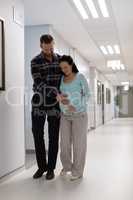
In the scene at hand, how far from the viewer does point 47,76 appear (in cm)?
385

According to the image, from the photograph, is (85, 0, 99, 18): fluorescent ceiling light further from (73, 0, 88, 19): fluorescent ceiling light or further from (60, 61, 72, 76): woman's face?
(60, 61, 72, 76): woman's face

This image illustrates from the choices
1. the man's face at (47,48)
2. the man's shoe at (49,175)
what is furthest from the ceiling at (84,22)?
the man's shoe at (49,175)

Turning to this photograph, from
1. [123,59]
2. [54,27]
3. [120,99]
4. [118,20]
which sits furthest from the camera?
[120,99]

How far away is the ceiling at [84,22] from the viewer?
203 inches

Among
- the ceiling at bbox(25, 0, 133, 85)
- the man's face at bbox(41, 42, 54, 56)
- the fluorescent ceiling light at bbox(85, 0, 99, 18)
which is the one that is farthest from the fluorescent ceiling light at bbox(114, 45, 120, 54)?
the man's face at bbox(41, 42, 54, 56)

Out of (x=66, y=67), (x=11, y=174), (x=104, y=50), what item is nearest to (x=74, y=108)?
(x=66, y=67)

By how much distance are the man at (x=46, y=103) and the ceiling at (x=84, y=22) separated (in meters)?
1.55

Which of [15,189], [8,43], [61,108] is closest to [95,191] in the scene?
[15,189]

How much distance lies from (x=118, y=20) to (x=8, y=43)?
288 centimetres

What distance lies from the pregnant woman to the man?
10 centimetres

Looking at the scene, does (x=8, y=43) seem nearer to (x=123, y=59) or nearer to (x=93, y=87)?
(x=123, y=59)

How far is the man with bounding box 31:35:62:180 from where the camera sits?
12.6ft

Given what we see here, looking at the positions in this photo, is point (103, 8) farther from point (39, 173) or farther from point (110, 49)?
point (110, 49)

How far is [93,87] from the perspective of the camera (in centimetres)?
1253
